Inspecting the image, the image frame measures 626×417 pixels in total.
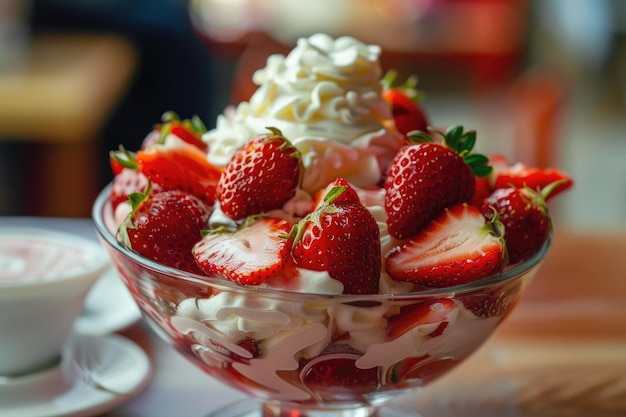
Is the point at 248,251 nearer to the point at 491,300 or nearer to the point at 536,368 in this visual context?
the point at 491,300

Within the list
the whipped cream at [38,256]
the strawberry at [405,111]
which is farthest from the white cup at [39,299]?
the strawberry at [405,111]

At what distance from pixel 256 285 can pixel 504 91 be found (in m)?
2.87

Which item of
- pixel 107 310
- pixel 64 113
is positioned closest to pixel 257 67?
pixel 64 113

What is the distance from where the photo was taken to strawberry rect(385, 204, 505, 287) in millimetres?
669

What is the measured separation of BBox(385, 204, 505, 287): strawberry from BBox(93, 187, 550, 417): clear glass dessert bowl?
16mm

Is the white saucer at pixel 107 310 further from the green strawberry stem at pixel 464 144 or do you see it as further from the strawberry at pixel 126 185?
the green strawberry stem at pixel 464 144

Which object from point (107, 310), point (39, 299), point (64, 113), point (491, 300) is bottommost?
point (64, 113)

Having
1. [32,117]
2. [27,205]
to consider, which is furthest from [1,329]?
[27,205]

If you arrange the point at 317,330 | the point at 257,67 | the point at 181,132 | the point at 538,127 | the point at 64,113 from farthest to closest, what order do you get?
the point at 64,113 → the point at 257,67 → the point at 538,127 → the point at 181,132 → the point at 317,330

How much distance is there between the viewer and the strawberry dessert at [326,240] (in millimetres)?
638

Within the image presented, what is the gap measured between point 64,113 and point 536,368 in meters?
1.61

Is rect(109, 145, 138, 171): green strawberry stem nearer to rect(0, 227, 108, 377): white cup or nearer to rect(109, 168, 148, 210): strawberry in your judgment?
rect(109, 168, 148, 210): strawberry

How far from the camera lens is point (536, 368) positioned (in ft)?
3.16

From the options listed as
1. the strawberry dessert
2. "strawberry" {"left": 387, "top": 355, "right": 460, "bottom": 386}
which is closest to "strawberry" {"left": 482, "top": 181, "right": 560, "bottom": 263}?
the strawberry dessert
